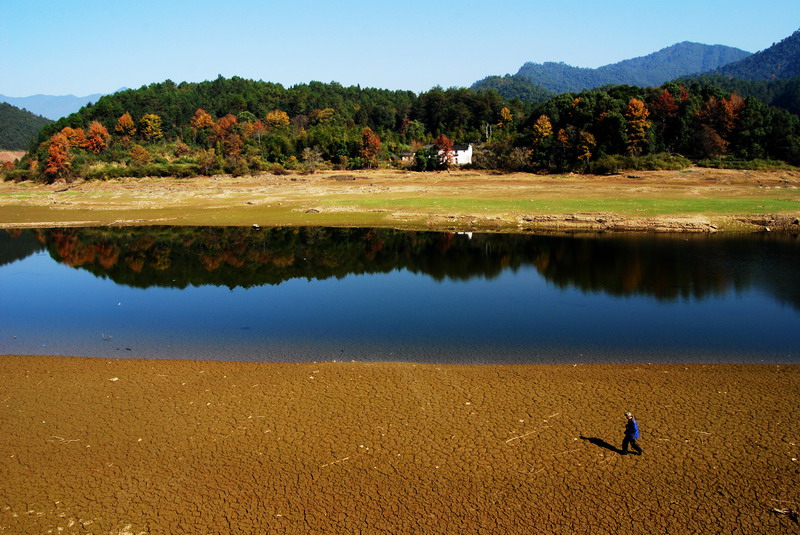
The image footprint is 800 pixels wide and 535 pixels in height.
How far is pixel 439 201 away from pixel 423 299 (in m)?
34.2

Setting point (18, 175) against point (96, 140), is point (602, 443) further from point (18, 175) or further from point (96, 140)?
point (96, 140)

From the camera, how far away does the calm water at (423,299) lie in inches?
806

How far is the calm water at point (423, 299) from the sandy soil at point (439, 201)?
16.4 ft

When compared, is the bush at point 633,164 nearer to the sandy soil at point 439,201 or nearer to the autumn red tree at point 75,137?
the sandy soil at point 439,201

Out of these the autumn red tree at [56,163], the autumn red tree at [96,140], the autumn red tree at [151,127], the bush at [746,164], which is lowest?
the bush at [746,164]

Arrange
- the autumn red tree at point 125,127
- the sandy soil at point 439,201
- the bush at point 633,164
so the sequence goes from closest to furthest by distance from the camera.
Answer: the sandy soil at point 439,201 < the bush at point 633,164 < the autumn red tree at point 125,127

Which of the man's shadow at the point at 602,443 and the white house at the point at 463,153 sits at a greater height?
the white house at the point at 463,153

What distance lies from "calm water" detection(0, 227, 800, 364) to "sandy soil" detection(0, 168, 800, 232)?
501 centimetres

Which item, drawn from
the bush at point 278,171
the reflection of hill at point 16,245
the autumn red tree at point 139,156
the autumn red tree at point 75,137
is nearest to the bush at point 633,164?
the bush at point 278,171

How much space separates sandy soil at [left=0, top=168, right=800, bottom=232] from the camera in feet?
156

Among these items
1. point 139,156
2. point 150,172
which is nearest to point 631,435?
point 150,172

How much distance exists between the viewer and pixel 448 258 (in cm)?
3731

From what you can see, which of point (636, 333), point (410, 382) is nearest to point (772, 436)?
point (636, 333)

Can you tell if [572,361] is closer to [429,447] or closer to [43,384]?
[429,447]
